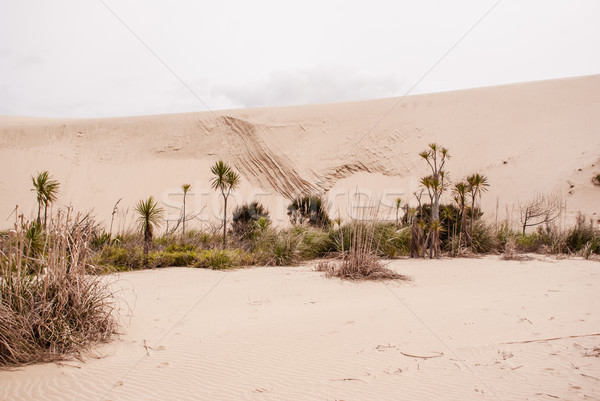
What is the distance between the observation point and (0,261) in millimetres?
3848

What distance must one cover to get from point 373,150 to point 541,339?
26.8m

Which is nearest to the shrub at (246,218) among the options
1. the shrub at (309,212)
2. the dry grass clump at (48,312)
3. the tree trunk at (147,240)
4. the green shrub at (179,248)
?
the shrub at (309,212)

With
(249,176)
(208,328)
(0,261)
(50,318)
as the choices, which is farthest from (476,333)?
(249,176)

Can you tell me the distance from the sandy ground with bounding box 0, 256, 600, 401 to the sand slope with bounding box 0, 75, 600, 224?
18363 mm

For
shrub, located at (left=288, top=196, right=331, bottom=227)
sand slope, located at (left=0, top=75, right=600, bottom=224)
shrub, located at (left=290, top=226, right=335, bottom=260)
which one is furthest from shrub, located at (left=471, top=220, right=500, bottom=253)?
sand slope, located at (left=0, top=75, right=600, bottom=224)

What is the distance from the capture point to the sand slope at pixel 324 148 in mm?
25969

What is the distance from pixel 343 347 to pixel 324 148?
90.6 ft

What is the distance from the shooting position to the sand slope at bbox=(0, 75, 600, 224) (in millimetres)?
25969

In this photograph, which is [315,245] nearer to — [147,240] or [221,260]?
[221,260]

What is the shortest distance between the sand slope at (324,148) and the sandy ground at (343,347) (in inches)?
723

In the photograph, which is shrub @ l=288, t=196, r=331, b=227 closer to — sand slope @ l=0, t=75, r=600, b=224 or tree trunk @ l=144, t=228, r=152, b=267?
tree trunk @ l=144, t=228, r=152, b=267

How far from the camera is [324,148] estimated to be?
101 ft

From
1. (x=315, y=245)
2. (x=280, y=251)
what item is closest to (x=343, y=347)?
(x=280, y=251)

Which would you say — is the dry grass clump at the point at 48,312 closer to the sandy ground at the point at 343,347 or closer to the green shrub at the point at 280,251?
the sandy ground at the point at 343,347
